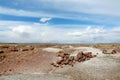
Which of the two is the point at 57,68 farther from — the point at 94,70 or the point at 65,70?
the point at 94,70

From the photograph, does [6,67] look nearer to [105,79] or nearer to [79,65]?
[79,65]

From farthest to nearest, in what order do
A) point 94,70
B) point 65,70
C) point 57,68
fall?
point 57,68 < point 65,70 < point 94,70

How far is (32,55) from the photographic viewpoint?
53.2 metres

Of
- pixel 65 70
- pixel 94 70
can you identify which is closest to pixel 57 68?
pixel 65 70

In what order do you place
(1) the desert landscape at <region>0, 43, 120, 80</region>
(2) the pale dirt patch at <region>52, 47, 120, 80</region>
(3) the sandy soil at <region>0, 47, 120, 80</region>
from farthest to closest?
1. (1) the desert landscape at <region>0, 43, 120, 80</region>
2. (2) the pale dirt patch at <region>52, 47, 120, 80</region>
3. (3) the sandy soil at <region>0, 47, 120, 80</region>

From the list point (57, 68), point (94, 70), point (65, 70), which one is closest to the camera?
point (94, 70)

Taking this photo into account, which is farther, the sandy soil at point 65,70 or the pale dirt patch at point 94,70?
the pale dirt patch at point 94,70

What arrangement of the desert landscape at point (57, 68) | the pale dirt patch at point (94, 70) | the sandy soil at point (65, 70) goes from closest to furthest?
the sandy soil at point (65, 70), the pale dirt patch at point (94, 70), the desert landscape at point (57, 68)

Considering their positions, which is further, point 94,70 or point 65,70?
point 65,70

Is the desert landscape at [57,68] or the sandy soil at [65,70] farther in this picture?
the desert landscape at [57,68]

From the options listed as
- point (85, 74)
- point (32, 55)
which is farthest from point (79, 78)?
point (32, 55)

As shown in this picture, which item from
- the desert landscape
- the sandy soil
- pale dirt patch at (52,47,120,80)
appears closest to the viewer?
the sandy soil

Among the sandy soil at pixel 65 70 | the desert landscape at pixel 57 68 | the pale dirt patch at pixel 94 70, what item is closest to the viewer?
the sandy soil at pixel 65 70

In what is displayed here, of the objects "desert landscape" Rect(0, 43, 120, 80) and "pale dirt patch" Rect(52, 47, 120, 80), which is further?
"desert landscape" Rect(0, 43, 120, 80)
